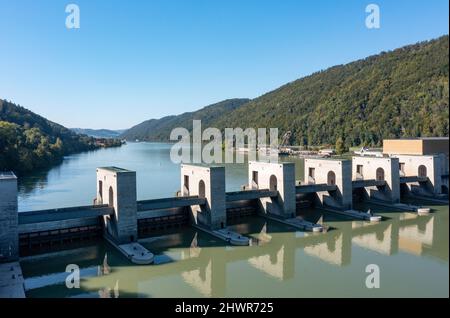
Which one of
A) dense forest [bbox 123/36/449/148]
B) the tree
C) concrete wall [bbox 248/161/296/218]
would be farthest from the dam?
the tree

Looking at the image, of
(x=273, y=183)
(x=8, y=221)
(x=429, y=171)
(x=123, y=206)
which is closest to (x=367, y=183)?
(x=429, y=171)

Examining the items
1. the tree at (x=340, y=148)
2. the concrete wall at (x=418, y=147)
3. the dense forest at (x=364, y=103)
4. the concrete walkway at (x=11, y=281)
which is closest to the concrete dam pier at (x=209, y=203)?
the concrete walkway at (x=11, y=281)

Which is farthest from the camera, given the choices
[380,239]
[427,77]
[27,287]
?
[427,77]

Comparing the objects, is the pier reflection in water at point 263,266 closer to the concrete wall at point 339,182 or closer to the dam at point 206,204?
the dam at point 206,204

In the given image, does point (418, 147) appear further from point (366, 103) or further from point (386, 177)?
point (366, 103)
